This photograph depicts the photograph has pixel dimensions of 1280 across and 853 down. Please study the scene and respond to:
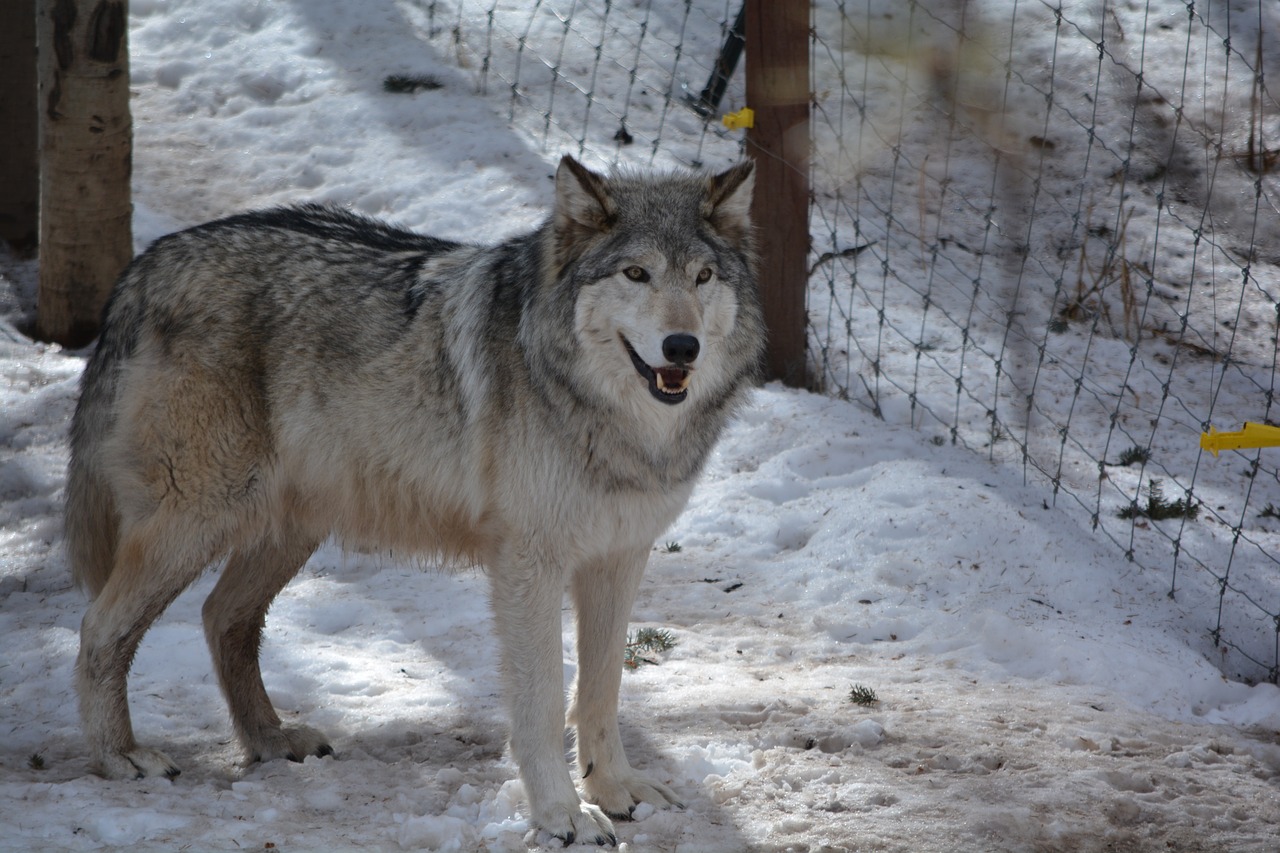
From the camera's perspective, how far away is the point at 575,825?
3152 millimetres

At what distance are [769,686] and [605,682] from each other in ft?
2.74

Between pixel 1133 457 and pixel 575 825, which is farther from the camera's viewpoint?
pixel 1133 457

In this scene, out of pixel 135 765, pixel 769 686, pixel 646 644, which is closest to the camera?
pixel 135 765

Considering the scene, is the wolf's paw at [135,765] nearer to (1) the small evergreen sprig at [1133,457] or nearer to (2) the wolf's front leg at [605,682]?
(2) the wolf's front leg at [605,682]

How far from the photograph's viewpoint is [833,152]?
28.6 ft

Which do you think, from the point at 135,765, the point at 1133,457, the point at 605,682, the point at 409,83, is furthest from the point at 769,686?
the point at 409,83

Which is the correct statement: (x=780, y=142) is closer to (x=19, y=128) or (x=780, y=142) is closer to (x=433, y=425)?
(x=433, y=425)

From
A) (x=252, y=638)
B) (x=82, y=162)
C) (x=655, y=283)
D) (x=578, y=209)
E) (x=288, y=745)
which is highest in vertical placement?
(x=578, y=209)

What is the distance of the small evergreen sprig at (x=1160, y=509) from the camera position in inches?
209

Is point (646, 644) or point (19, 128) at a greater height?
point (19, 128)

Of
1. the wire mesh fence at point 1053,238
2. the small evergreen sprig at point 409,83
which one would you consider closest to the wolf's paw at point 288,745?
the wire mesh fence at point 1053,238

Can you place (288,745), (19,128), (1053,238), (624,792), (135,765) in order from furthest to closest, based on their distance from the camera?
(1053,238) → (19,128) → (288,745) → (135,765) → (624,792)

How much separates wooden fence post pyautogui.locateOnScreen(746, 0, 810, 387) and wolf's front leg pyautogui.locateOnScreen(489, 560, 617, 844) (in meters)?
3.14

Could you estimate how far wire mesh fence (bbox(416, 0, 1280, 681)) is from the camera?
17.5 feet
